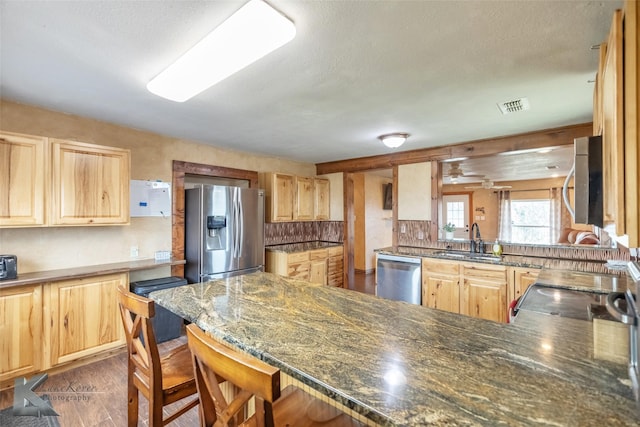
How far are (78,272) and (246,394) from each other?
259cm

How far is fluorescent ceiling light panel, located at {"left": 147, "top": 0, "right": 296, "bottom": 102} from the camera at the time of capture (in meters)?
1.34

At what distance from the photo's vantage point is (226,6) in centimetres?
131

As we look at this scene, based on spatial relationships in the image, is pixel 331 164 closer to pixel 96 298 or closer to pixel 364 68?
pixel 364 68

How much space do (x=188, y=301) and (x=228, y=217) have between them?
2194 millimetres

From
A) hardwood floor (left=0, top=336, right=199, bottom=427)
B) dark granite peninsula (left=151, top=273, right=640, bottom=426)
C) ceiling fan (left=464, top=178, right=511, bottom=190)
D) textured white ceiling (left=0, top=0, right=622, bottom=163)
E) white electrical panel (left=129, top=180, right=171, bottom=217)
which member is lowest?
hardwood floor (left=0, top=336, right=199, bottom=427)

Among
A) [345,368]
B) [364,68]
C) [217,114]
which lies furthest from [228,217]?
[345,368]

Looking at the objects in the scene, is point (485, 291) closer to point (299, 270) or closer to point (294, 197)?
point (299, 270)

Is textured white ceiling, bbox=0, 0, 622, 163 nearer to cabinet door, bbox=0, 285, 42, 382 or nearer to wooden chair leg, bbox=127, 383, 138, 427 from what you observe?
cabinet door, bbox=0, 285, 42, 382

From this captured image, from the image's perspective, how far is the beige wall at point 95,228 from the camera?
2.51 metres

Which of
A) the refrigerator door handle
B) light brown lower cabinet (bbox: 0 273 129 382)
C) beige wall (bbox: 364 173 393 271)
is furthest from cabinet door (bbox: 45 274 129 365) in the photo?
beige wall (bbox: 364 173 393 271)

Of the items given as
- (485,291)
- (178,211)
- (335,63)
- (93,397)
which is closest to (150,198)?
(178,211)

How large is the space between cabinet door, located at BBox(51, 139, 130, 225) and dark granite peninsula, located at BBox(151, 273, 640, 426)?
167cm

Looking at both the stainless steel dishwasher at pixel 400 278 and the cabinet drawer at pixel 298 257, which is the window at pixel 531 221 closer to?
the stainless steel dishwasher at pixel 400 278

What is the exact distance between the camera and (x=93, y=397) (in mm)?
2188
